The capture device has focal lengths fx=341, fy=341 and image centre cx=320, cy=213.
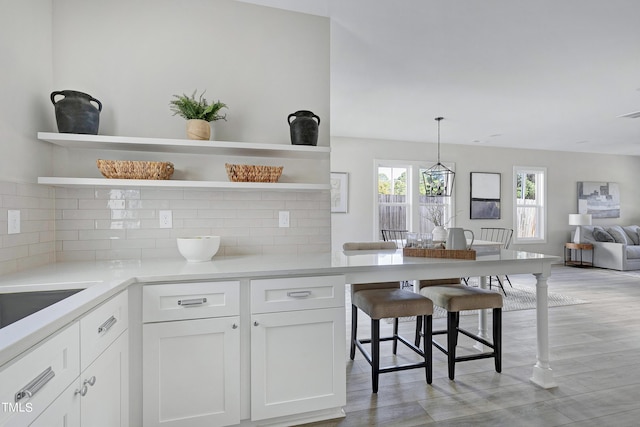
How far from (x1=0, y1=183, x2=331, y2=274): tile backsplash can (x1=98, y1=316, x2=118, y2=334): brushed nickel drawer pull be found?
795mm

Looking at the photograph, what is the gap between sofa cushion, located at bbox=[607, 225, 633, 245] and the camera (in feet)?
23.1

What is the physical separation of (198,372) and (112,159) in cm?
144

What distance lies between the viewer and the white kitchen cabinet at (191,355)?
1.62 metres

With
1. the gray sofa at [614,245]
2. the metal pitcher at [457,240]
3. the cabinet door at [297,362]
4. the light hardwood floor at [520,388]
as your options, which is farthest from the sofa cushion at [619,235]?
the cabinet door at [297,362]

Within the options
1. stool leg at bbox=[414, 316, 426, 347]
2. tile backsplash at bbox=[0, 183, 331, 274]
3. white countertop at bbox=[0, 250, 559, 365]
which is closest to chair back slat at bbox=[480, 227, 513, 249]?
stool leg at bbox=[414, 316, 426, 347]

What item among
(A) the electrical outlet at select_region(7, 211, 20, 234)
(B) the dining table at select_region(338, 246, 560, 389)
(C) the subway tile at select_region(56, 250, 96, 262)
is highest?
(A) the electrical outlet at select_region(7, 211, 20, 234)

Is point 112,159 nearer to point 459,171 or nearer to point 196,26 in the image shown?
point 196,26

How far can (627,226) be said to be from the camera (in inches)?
314

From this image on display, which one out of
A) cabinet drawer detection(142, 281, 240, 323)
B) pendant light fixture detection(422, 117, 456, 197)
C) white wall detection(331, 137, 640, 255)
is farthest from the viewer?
pendant light fixture detection(422, 117, 456, 197)

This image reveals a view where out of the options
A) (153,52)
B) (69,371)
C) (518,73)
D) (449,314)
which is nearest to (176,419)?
(69,371)

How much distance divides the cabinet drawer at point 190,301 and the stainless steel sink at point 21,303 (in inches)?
14.4

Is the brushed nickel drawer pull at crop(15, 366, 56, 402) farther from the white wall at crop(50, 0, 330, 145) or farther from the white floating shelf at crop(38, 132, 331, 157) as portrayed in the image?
the white wall at crop(50, 0, 330, 145)

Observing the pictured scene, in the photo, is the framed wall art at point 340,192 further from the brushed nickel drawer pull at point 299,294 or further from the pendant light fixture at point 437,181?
the brushed nickel drawer pull at point 299,294

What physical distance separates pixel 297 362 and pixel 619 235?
8269mm
